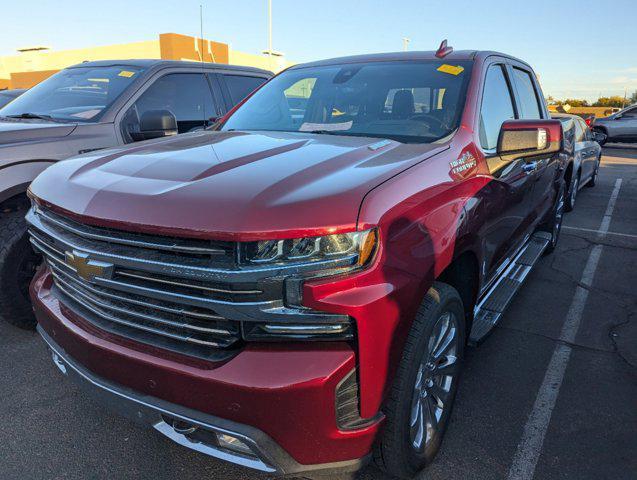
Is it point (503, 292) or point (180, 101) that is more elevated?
point (180, 101)

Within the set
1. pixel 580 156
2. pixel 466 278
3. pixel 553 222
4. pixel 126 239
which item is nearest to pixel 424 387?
pixel 466 278

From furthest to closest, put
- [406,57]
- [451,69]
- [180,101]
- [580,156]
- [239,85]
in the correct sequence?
[580,156] < [239,85] < [180,101] < [406,57] < [451,69]

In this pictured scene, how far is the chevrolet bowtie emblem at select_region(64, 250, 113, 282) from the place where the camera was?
6.20 feet

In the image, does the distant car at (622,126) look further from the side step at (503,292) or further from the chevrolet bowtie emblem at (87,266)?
the chevrolet bowtie emblem at (87,266)

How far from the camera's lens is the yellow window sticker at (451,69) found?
3100mm

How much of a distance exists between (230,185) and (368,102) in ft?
5.33

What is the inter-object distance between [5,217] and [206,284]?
8.05 ft

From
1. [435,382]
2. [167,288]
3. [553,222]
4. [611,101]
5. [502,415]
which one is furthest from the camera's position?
[611,101]

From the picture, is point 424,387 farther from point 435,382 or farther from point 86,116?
point 86,116

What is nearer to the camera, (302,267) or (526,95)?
(302,267)

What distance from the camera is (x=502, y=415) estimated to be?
2779mm

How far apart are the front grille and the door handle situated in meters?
2.47

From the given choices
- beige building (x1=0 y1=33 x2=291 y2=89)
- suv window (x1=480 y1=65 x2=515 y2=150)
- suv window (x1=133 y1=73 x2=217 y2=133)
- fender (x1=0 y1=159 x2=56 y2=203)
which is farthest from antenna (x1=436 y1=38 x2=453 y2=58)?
beige building (x1=0 y1=33 x2=291 y2=89)

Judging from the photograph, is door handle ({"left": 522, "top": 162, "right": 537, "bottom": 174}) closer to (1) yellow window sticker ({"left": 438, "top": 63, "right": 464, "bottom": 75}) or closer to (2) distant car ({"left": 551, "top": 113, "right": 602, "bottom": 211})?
(1) yellow window sticker ({"left": 438, "top": 63, "right": 464, "bottom": 75})
